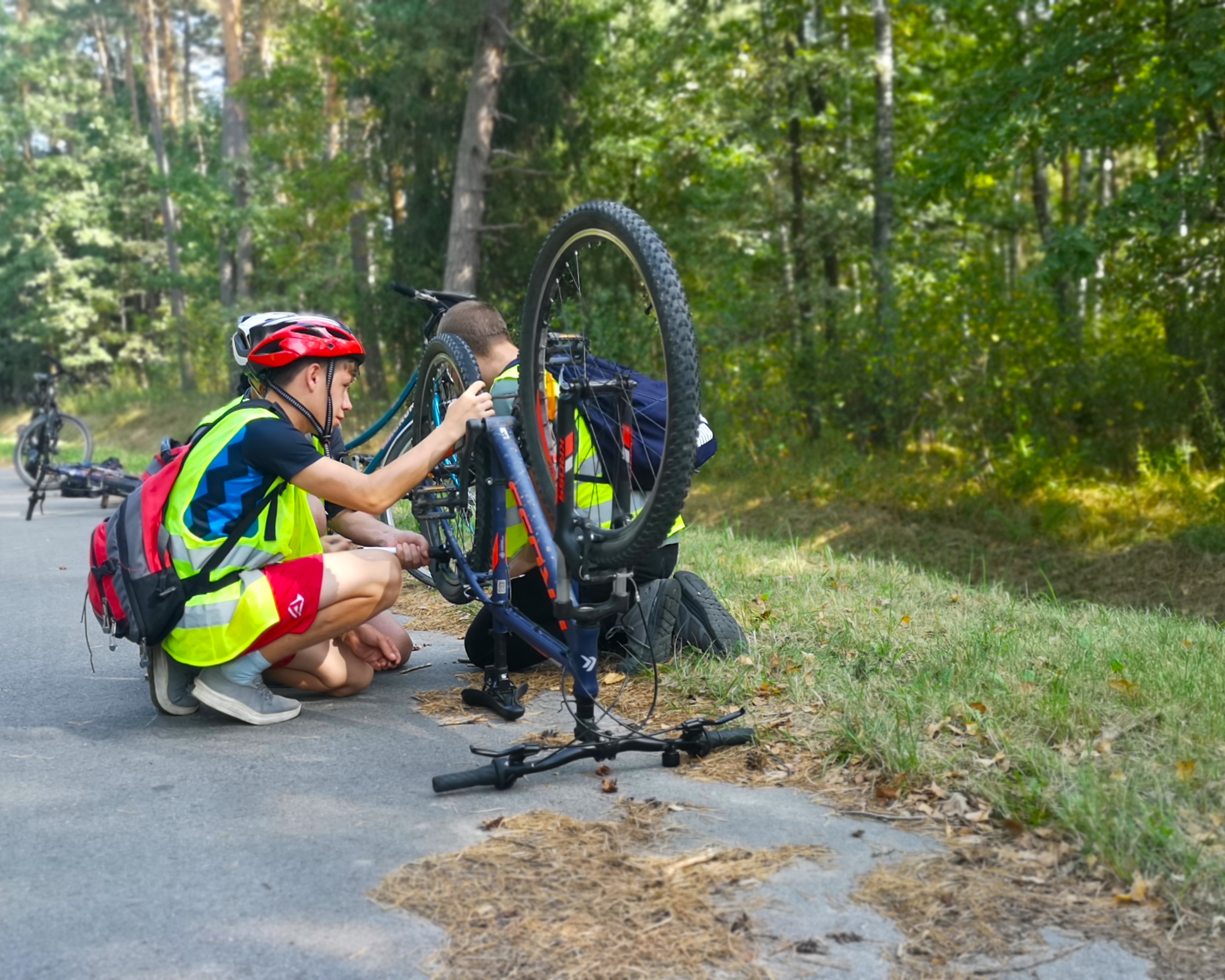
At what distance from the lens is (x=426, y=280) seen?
21.6 metres

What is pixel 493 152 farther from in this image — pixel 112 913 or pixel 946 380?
pixel 112 913

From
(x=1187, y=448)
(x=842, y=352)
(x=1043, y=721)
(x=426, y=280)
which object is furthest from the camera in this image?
(x=426, y=280)

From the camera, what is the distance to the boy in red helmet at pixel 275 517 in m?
4.20

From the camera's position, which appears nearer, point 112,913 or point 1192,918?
point 1192,918

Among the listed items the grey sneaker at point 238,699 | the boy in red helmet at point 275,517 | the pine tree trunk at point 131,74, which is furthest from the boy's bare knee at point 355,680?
the pine tree trunk at point 131,74

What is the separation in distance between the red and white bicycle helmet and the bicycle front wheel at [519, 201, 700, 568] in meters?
0.71

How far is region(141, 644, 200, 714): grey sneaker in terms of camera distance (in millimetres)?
4461

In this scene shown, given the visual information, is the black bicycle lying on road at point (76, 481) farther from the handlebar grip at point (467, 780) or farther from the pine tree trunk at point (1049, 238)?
the pine tree trunk at point (1049, 238)

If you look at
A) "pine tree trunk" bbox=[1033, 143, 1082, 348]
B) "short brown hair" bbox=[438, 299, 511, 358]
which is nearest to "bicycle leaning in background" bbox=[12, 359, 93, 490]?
"short brown hair" bbox=[438, 299, 511, 358]

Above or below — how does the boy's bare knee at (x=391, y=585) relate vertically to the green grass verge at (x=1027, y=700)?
above

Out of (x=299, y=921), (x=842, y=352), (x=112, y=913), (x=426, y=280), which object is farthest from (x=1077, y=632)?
(x=426, y=280)

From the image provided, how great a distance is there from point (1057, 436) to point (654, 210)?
9809mm

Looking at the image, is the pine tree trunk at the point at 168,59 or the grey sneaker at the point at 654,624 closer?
the grey sneaker at the point at 654,624

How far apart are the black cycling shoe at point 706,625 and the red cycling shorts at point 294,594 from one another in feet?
4.84
